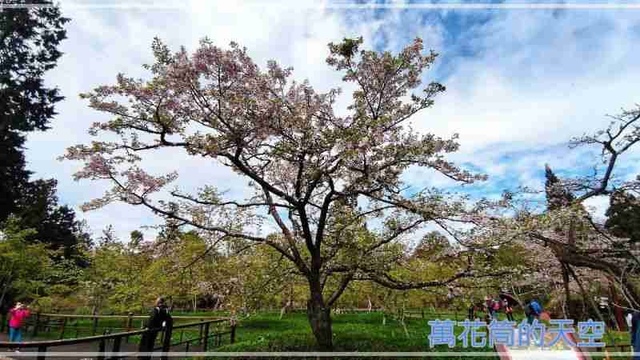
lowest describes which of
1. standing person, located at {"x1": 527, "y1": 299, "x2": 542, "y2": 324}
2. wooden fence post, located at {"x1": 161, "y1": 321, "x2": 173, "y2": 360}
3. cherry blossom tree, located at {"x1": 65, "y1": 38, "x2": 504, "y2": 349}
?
wooden fence post, located at {"x1": 161, "y1": 321, "x2": 173, "y2": 360}

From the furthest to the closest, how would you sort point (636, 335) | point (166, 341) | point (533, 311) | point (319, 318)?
point (319, 318), point (166, 341), point (533, 311), point (636, 335)

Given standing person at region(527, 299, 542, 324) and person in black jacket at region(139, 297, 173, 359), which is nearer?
standing person at region(527, 299, 542, 324)

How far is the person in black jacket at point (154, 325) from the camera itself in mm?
5742

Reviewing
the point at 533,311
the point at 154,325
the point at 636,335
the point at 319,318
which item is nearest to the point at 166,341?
the point at 154,325

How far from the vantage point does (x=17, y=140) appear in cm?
1742

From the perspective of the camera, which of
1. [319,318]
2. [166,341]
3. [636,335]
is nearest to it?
[636,335]

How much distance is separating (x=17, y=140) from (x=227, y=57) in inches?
667

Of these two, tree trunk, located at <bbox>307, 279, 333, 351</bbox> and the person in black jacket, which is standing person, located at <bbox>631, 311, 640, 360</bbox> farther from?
the person in black jacket

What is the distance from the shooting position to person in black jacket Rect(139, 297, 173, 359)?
226 inches

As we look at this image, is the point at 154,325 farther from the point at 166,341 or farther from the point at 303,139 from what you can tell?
the point at 303,139

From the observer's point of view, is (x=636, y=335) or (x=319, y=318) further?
(x=319, y=318)

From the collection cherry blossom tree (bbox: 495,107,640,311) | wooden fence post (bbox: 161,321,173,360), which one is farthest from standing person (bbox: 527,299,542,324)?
wooden fence post (bbox: 161,321,173,360)

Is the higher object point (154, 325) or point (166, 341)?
point (154, 325)

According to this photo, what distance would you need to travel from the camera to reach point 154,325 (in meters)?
6.07
